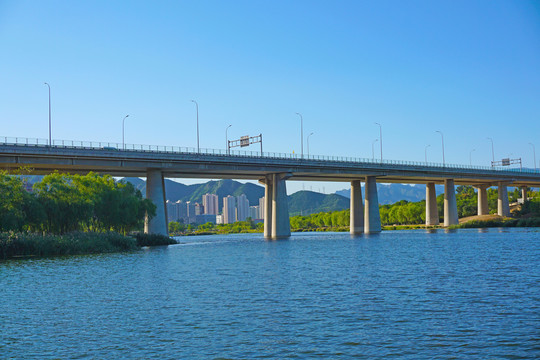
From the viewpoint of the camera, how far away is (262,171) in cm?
11100

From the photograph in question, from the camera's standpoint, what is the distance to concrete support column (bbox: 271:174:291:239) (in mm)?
113000

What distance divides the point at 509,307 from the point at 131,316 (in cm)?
1587

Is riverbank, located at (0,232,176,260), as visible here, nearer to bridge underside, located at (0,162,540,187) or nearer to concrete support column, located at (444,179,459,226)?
bridge underside, located at (0,162,540,187)

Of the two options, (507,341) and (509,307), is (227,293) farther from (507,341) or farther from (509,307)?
(507,341)

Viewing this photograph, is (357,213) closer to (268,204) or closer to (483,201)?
(268,204)

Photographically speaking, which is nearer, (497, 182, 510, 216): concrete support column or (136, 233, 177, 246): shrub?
(136, 233, 177, 246): shrub

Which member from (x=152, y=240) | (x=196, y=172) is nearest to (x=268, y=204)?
(x=196, y=172)

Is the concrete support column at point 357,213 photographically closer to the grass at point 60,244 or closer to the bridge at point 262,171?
the bridge at point 262,171

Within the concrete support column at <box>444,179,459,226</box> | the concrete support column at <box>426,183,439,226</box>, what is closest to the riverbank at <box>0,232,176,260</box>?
the concrete support column at <box>444,179,459,226</box>

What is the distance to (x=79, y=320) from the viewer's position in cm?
2439

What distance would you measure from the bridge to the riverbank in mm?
12429

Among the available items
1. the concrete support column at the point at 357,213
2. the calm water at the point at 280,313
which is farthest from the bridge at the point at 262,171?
the calm water at the point at 280,313

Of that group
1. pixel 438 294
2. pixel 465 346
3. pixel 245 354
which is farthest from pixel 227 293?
pixel 465 346

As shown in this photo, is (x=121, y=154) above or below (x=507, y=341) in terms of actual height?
above
